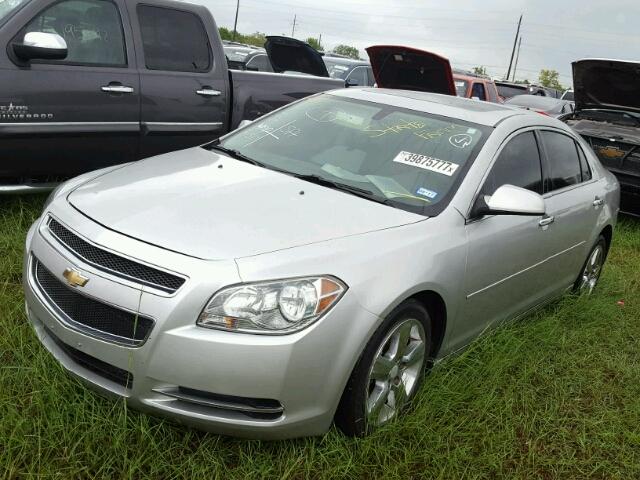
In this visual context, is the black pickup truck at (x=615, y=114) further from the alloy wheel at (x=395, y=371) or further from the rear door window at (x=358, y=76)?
the rear door window at (x=358, y=76)

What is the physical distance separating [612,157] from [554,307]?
359 centimetres

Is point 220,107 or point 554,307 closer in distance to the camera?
point 554,307

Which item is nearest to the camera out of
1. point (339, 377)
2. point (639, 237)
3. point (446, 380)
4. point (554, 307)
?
point (339, 377)

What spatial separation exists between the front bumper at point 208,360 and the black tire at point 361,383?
0.10 m

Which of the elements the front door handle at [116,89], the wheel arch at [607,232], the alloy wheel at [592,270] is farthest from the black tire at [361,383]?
the front door handle at [116,89]

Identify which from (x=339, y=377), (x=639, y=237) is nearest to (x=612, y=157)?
(x=639, y=237)

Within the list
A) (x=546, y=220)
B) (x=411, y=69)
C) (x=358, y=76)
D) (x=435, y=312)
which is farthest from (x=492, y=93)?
(x=435, y=312)

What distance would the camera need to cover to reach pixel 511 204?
3150 mm

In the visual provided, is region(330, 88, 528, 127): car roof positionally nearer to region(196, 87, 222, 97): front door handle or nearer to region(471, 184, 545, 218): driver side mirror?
region(471, 184, 545, 218): driver side mirror

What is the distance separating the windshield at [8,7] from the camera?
4.49m

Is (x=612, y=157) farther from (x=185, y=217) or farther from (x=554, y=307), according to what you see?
(x=185, y=217)

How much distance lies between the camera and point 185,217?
272 cm

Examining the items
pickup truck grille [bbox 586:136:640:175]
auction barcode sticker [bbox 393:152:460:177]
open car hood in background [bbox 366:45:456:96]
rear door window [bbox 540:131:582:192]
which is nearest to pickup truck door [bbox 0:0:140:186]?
auction barcode sticker [bbox 393:152:460:177]

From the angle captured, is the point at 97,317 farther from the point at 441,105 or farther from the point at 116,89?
the point at 116,89
